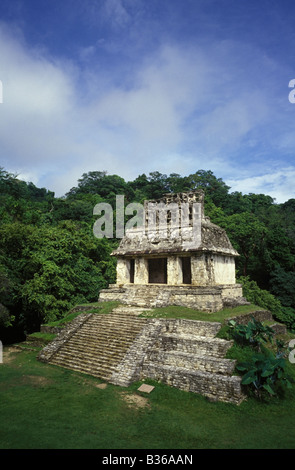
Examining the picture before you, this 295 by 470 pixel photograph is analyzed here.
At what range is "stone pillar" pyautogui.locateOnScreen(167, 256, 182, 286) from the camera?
46.2 feet

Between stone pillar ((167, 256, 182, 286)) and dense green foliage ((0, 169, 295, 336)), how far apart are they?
509 cm

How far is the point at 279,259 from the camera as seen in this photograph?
86.6 ft

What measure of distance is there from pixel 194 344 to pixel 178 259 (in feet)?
18.0

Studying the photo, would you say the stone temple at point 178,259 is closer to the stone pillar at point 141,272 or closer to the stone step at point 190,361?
the stone pillar at point 141,272

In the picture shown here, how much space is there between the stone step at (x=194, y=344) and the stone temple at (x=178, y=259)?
271cm

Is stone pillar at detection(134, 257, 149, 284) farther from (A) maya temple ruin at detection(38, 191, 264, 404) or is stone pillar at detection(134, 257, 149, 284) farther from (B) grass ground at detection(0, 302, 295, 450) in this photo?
(B) grass ground at detection(0, 302, 295, 450)

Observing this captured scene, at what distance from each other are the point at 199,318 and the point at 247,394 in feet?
10.8

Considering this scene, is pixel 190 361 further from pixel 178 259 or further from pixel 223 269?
pixel 223 269

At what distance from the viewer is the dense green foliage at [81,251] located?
14445 mm

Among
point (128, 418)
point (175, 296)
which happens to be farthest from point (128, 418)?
point (175, 296)

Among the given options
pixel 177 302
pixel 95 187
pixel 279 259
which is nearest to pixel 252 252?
pixel 279 259

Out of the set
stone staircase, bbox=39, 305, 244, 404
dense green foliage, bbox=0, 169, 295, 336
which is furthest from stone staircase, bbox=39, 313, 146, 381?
dense green foliage, bbox=0, 169, 295, 336

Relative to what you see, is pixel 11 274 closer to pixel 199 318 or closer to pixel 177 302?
pixel 177 302

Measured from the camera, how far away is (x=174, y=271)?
14.2 m
